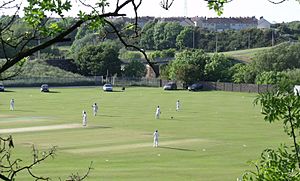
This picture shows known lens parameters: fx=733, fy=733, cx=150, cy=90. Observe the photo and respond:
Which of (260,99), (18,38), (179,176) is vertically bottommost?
(179,176)

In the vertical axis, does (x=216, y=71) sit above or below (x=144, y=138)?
above

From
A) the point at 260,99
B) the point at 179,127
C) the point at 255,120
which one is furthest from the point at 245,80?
the point at 260,99

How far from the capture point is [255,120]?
52.4m

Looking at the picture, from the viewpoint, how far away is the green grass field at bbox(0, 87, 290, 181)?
94.8 ft

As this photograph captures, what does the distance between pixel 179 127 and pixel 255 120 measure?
8.43m

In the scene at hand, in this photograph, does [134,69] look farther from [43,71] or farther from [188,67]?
[188,67]

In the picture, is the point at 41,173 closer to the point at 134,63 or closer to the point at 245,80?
the point at 245,80

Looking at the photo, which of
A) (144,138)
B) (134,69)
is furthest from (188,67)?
(144,138)

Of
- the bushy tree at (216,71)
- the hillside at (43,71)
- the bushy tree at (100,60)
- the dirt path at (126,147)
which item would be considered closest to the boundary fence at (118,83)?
the bushy tree at (100,60)

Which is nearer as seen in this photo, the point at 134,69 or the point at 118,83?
the point at 118,83

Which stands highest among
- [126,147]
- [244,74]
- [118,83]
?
[244,74]

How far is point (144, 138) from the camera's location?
39938 millimetres

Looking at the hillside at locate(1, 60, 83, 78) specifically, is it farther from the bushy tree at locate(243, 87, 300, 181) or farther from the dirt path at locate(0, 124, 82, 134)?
the bushy tree at locate(243, 87, 300, 181)

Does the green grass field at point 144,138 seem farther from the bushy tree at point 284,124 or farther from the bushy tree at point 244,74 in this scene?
the bushy tree at point 244,74
